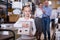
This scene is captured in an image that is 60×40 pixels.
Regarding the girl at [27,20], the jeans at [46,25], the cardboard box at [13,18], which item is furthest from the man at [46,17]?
the cardboard box at [13,18]

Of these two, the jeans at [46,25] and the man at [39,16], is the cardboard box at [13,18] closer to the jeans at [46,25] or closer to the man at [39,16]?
the man at [39,16]

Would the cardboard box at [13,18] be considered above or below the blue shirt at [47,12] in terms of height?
below

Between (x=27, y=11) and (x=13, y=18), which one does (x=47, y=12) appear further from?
(x=13, y=18)

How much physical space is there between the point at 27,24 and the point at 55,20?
505 mm

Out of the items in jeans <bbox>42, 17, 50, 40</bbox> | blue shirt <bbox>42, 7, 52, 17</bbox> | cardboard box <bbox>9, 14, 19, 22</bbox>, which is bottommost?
jeans <bbox>42, 17, 50, 40</bbox>

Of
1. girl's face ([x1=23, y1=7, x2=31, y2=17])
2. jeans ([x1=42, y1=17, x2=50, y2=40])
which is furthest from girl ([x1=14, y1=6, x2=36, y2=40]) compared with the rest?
jeans ([x1=42, y1=17, x2=50, y2=40])

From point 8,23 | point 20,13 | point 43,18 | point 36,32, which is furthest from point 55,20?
point 8,23

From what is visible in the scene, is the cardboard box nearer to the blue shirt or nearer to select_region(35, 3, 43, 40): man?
select_region(35, 3, 43, 40): man

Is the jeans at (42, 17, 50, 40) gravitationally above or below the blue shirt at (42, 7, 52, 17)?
below

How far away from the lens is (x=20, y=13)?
2.84 meters

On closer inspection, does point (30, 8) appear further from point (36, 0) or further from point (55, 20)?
point (55, 20)

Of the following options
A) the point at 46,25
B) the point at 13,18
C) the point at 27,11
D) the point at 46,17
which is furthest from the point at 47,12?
the point at 13,18

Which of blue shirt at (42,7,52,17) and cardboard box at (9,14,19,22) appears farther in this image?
cardboard box at (9,14,19,22)

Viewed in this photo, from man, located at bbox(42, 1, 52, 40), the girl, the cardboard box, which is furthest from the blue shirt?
the cardboard box
